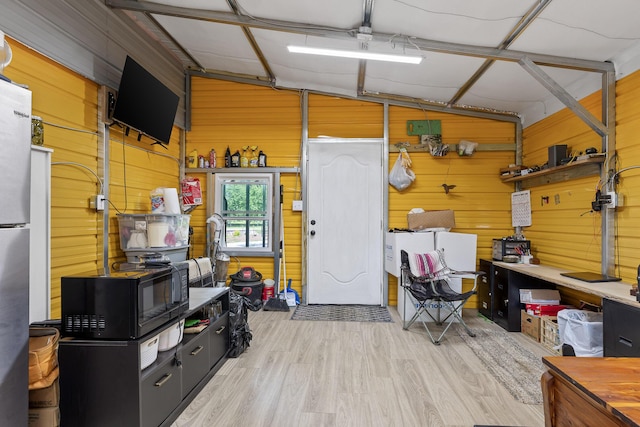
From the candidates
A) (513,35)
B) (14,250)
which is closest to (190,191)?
(14,250)

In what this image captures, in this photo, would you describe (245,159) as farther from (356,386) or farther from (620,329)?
(620,329)

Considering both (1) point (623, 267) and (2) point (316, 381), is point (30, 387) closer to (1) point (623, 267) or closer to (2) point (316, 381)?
(2) point (316, 381)

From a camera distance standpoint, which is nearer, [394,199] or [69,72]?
[69,72]

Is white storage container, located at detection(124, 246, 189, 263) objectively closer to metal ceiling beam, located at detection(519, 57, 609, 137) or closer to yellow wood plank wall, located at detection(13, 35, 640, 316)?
yellow wood plank wall, located at detection(13, 35, 640, 316)

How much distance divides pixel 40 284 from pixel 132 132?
208 cm

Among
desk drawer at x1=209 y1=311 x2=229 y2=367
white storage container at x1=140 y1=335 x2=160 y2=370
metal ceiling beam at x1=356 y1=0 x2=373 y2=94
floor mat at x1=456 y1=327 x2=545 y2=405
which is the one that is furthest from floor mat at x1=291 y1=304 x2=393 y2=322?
metal ceiling beam at x1=356 y1=0 x2=373 y2=94

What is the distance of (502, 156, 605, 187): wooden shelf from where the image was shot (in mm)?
3459

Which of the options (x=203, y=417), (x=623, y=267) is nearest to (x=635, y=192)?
(x=623, y=267)

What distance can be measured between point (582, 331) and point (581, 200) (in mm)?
1448

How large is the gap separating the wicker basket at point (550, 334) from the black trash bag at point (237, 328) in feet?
9.81

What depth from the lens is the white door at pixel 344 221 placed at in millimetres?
5219

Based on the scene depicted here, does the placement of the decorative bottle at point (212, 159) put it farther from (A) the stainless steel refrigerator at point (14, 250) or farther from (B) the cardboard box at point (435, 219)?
(A) the stainless steel refrigerator at point (14, 250)

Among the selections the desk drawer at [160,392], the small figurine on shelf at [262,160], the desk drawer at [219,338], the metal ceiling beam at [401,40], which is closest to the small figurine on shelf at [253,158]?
the small figurine on shelf at [262,160]

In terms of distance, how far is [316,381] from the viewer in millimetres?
2832
